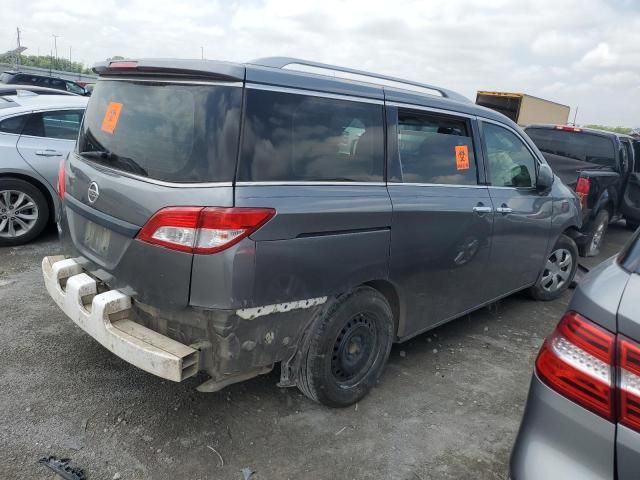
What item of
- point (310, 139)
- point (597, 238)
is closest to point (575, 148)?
point (597, 238)

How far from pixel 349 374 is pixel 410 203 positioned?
110 cm

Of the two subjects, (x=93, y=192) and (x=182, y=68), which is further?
(x=93, y=192)

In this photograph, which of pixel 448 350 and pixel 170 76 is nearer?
pixel 170 76

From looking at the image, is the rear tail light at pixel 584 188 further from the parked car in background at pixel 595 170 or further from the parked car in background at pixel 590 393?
the parked car in background at pixel 590 393

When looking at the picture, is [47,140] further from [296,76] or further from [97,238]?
[296,76]

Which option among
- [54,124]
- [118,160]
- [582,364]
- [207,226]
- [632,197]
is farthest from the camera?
[632,197]

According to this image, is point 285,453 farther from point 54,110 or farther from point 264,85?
point 54,110

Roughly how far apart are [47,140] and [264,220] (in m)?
4.41

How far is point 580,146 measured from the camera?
7.63 meters

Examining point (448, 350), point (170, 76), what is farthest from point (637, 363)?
point (448, 350)

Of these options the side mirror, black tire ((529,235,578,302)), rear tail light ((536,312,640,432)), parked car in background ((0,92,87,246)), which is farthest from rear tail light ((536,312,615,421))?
parked car in background ((0,92,87,246))

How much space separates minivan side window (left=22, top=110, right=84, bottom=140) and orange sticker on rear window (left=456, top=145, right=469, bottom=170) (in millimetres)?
4256

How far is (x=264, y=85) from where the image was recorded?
2428 millimetres

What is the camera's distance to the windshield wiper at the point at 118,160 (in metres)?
2.57
